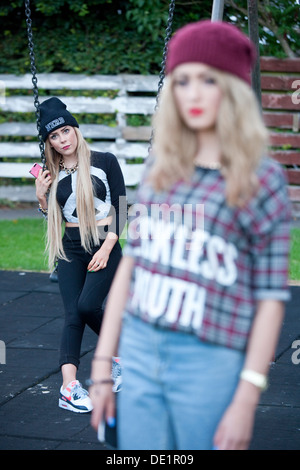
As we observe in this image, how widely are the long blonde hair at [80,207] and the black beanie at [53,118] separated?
61 mm

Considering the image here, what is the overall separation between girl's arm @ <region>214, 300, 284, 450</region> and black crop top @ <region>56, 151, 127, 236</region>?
85.3 inches

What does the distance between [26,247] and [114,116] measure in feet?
9.42

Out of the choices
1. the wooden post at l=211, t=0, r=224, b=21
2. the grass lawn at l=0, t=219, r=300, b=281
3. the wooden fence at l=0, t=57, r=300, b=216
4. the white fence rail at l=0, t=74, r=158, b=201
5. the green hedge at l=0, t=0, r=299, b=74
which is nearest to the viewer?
the wooden post at l=211, t=0, r=224, b=21

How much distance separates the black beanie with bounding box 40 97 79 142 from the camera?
3.74 meters

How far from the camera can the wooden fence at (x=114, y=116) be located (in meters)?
9.41

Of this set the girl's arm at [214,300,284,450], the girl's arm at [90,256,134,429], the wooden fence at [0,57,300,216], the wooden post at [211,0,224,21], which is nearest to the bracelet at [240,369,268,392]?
the girl's arm at [214,300,284,450]

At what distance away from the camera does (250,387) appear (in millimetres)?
1683

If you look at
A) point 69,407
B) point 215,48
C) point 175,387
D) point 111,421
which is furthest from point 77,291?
point 215,48

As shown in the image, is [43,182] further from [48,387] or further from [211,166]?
[211,166]

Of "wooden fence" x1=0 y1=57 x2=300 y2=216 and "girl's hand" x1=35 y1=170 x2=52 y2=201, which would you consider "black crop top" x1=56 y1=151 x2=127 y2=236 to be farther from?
"wooden fence" x1=0 y1=57 x2=300 y2=216

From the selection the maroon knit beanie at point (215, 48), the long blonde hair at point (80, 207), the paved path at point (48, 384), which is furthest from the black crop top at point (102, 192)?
the maroon knit beanie at point (215, 48)

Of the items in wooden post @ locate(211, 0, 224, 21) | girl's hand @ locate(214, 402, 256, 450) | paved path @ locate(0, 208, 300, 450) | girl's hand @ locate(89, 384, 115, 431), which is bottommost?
paved path @ locate(0, 208, 300, 450)

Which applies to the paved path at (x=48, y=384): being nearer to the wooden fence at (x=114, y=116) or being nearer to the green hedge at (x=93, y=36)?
the wooden fence at (x=114, y=116)

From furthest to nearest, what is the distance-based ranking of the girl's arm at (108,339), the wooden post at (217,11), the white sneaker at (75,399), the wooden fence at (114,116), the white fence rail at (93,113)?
1. the white fence rail at (93,113)
2. the wooden fence at (114,116)
3. the wooden post at (217,11)
4. the white sneaker at (75,399)
5. the girl's arm at (108,339)
